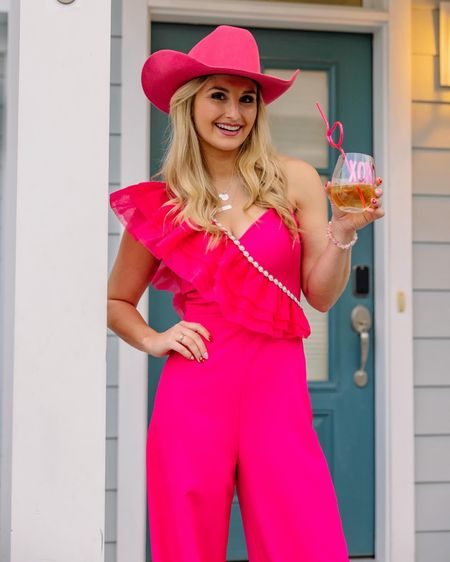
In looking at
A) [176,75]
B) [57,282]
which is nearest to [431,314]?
[176,75]

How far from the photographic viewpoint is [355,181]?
60.1 inches

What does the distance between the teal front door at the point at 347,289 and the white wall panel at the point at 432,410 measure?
7.1 inches

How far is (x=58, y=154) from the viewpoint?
1509mm

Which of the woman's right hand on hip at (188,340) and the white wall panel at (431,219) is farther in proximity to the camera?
the white wall panel at (431,219)

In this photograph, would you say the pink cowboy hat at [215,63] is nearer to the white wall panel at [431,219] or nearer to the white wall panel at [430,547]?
the white wall panel at [431,219]

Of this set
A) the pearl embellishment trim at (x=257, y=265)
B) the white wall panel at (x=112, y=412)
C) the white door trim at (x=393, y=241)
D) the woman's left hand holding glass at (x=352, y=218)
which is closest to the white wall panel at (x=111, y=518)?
the white wall panel at (x=112, y=412)

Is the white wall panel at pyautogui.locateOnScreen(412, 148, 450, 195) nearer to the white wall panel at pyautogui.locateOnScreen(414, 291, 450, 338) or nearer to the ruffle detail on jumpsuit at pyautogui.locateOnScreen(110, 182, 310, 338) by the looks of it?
the white wall panel at pyautogui.locateOnScreen(414, 291, 450, 338)

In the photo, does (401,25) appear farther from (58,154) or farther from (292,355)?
(58,154)

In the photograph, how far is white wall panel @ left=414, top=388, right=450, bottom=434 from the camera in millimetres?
3297

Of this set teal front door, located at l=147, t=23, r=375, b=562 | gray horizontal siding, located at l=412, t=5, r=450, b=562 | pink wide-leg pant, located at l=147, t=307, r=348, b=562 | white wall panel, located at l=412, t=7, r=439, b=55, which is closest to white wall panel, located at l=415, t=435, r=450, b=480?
gray horizontal siding, located at l=412, t=5, r=450, b=562

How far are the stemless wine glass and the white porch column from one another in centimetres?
41

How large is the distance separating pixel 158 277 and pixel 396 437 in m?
1.56

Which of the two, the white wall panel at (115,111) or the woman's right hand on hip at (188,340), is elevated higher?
the white wall panel at (115,111)

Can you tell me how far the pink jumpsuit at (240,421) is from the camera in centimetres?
177
